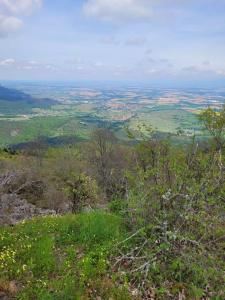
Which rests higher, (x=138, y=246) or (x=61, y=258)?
(x=138, y=246)

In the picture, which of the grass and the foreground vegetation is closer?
the grass

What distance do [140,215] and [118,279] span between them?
80.0 inches

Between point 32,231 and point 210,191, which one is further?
point 32,231

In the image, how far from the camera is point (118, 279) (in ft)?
27.5

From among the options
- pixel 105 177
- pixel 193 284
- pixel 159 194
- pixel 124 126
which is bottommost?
pixel 105 177

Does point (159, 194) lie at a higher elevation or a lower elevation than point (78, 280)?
higher

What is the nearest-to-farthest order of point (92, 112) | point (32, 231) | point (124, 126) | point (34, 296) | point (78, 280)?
point (34, 296), point (78, 280), point (32, 231), point (124, 126), point (92, 112)

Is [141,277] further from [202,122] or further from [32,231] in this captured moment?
[202,122]

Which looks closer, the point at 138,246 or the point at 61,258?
the point at 61,258

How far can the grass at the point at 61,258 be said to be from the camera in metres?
7.77

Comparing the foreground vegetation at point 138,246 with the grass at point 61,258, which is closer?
the grass at point 61,258

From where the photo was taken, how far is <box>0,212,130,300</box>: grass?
7.77 m

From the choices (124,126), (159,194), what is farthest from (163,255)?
(124,126)

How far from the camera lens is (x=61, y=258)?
899cm
